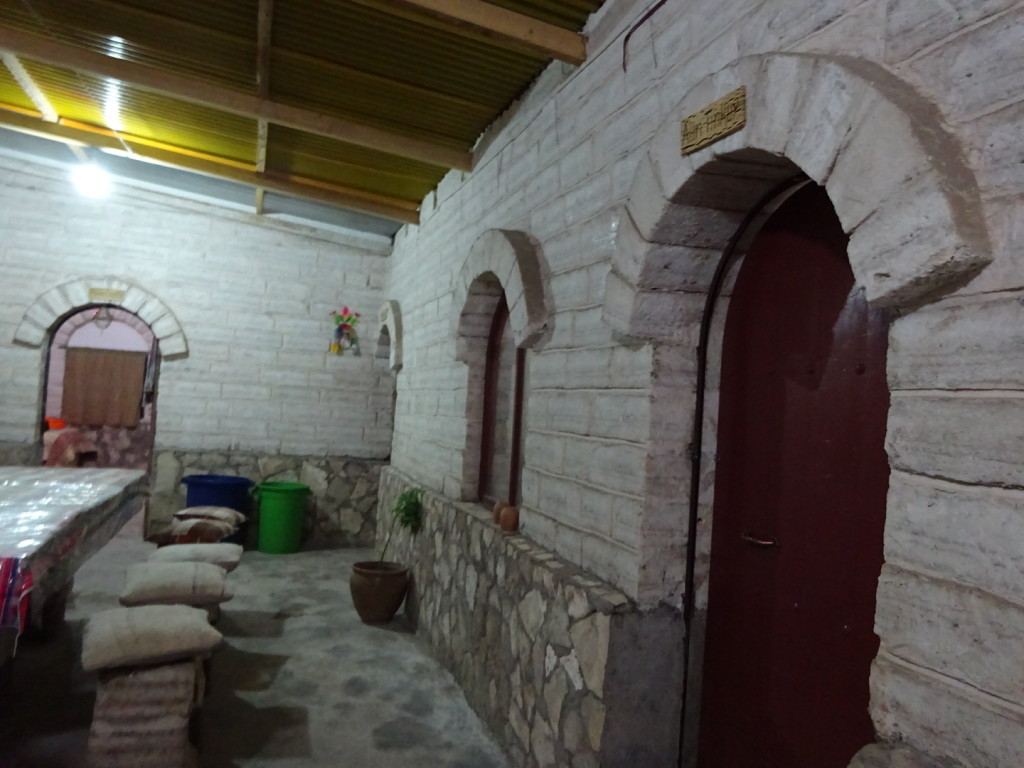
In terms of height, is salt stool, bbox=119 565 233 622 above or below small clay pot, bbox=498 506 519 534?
below

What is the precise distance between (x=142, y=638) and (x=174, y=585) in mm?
873

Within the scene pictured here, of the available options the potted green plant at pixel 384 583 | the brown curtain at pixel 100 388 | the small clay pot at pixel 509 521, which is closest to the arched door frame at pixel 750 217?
the small clay pot at pixel 509 521

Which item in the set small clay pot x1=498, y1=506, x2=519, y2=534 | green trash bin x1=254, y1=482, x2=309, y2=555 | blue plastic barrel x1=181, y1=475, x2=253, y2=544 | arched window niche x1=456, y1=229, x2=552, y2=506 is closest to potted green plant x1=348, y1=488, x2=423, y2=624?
arched window niche x1=456, y1=229, x2=552, y2=506

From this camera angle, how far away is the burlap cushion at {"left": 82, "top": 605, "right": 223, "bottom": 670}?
2.87m

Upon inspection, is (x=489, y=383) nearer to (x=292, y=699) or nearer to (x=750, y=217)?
(x=292, y=699)

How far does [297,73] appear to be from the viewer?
4.34 m

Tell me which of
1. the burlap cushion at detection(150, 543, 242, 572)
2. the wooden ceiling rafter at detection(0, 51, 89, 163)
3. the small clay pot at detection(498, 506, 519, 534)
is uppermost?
the wooden ceiling rafter at detection(0, 51, 89, 163)

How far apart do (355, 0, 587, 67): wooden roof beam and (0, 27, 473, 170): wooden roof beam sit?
169cm

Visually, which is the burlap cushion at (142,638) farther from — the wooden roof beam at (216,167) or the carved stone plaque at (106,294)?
the carved stone plaque at (106,294)

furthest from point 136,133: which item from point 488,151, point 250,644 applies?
point 250,644

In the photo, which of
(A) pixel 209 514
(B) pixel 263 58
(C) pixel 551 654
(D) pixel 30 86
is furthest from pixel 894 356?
(D) pixel 30 86

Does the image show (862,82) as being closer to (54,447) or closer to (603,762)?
(603,762)

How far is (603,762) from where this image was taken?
246cm

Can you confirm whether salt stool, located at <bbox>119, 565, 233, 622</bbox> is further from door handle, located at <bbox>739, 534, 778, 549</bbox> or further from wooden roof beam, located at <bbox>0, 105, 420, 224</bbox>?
wooden roof beam, located at <bbox>0, 105, 420, 224</bbox>
